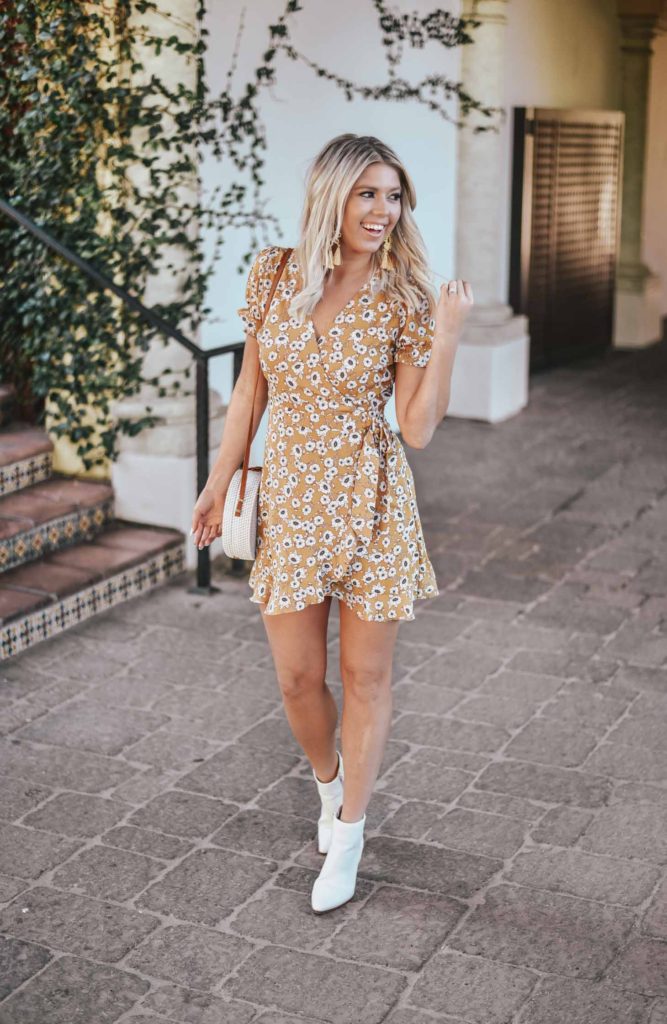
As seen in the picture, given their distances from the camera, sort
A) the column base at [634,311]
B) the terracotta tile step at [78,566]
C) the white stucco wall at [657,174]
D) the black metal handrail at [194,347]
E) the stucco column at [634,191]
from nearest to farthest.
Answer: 1. the terracotta tile step at [78,566]
2. the black metal handrail at [194,347]
3. the stucco column at [634,191]
4. the column base at [634,311]
5. the white stucco wall at [657,174]

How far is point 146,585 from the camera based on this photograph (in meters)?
5.76

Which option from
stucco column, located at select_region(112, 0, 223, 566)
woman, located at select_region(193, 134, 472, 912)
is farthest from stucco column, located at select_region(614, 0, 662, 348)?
woman, located at select_region(193, 134, 472, 912)

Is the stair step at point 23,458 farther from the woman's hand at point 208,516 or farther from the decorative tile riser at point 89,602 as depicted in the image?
the woman's hand at point 208,516

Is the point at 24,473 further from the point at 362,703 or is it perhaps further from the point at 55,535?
the point at 362,703

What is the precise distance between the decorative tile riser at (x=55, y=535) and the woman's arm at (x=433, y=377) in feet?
8.88

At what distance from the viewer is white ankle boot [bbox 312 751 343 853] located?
3.55m

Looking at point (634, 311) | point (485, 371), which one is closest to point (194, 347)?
point (485, 371)

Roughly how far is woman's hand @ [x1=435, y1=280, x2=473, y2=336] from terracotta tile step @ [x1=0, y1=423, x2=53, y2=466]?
11.1 ft

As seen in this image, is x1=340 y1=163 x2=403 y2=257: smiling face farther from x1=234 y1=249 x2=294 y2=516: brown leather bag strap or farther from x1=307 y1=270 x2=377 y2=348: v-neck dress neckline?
x1=234 y1=249 x2=294 y2=516: brown leather bag strap

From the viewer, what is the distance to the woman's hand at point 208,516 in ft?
11.3

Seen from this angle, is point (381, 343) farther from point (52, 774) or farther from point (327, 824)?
point (52, 774)

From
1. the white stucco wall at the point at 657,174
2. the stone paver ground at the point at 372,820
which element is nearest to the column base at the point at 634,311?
the white stucco wall at the point at 657,174

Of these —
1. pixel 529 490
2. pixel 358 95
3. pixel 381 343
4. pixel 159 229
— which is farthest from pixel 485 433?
pixel 381 343

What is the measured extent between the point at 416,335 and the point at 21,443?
3.41m
